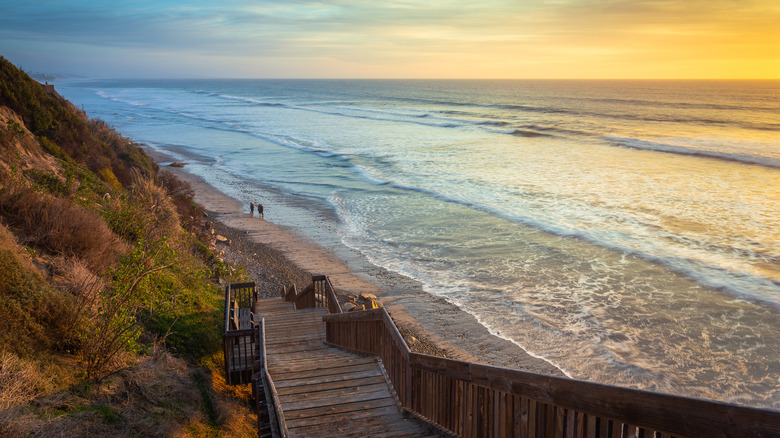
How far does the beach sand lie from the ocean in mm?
624

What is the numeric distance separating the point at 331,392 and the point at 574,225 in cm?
2140

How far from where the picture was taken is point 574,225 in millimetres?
25562

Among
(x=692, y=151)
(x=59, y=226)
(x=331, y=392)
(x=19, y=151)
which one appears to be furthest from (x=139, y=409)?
(x=692, y=151)

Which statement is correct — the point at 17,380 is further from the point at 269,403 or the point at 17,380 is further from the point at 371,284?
the point at 371,284

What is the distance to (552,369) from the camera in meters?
12.8

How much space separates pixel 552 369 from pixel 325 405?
8142 millimetres

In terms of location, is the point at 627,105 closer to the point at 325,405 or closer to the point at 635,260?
the point at 635,260

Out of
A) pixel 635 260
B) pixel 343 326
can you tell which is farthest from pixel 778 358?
pixel 343 326

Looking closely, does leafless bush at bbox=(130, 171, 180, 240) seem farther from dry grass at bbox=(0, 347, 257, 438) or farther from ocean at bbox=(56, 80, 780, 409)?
ocean at bbox=(56, 80, 780, 409)

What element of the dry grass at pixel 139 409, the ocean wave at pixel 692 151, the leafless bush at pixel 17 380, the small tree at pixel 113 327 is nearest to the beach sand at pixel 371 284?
the dry grass at pixel 139 409

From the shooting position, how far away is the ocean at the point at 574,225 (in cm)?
1400

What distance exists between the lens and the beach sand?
13.8 m

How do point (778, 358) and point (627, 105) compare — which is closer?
point (778, 358)

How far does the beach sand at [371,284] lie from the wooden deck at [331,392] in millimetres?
5525
